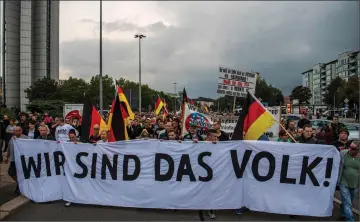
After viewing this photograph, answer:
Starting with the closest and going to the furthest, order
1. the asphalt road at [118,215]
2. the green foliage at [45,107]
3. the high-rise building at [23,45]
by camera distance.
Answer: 1. the asphalt road at [118,215]
2. the green foliage at [45,107]
3. the high-rise building at [23,45]

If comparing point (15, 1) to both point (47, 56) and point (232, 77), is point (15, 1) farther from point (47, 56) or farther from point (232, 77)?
point (232, 77)

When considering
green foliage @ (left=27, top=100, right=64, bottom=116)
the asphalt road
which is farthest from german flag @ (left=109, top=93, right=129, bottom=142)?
green foliage @ (left=27, top=100, right=64, bottom=116)

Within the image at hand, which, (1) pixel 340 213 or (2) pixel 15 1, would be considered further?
(2) pixel 15 1

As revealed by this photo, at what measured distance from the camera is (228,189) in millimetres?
6508

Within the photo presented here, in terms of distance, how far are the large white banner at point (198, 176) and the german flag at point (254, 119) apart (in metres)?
0.51

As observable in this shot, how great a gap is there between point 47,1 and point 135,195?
9582cm

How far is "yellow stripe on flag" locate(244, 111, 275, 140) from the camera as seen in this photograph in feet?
22.8

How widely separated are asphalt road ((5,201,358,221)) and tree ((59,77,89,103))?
205ft

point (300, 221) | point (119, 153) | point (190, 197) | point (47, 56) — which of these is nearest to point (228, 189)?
point (190, 197)

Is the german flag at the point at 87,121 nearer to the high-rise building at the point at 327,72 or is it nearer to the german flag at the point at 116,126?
the german flag at the point at 116,126

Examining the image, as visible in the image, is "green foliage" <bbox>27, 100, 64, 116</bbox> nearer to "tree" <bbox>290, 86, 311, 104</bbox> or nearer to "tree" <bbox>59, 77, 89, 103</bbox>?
"tree" <bbox>59, 77, 89, 103</bbox>

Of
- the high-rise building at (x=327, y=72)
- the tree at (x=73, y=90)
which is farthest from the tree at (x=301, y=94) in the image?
the tree at (x=73, y=90)

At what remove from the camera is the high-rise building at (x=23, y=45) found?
87625 millimetres

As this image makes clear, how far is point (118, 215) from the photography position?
20.9ft
